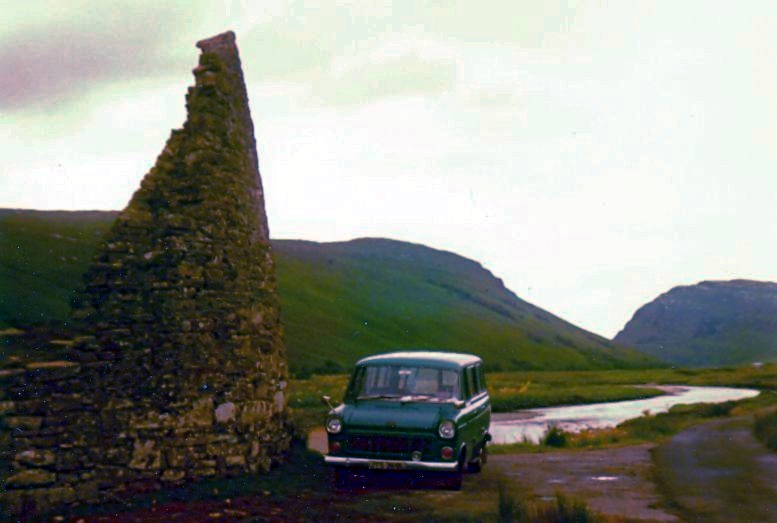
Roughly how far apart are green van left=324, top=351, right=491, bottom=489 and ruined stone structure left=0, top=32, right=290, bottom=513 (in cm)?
150

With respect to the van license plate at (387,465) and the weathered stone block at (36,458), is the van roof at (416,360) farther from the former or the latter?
the weathered stone block at (36,458)

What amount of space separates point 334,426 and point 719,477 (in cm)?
693

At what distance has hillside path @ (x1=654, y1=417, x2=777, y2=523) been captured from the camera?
13875 mm

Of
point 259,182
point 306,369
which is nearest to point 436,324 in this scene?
point 306,369

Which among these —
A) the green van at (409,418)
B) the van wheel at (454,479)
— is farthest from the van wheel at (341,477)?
the van wheel at (454,479)

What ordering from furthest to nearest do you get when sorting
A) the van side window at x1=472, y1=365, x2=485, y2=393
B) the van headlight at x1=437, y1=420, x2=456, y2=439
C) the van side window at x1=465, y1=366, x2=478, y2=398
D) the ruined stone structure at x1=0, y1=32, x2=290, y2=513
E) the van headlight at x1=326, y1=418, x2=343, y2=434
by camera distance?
the van side window at x1=472, y1=365, x2=485, y2=393 → the van side window at x1=465, y1=366, x2=478, y2=398 → the van headlight at x1=326, y1=418, x2=343, y2=434 → the van headlight at x1=437, y1=420, x2=456, y2=439 → the ruined stone structure at x1=0, y1=32, x2=290, y2=513

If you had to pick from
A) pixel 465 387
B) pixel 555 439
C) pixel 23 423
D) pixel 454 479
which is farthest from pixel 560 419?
pixel 23 423

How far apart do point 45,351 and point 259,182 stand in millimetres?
5555

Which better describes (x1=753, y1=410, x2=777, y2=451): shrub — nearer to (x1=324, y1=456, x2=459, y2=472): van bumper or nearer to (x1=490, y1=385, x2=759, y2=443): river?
(x1=490, y1=385, x2=759, y2=443): river

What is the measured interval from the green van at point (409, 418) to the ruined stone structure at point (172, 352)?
1.50m

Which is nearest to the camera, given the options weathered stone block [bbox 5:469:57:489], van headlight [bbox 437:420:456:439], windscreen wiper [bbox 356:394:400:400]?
weathered stone block [bbox 5:469:57:489]

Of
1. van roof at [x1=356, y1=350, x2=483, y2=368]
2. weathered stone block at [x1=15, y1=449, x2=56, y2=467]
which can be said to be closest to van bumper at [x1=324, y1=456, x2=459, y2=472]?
van roof at [x1=356, y1=350, x2=483, y2=368]

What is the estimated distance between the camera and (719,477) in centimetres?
1730

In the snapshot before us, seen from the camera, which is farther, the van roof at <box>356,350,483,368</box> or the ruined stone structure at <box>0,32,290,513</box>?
the van roof at <box>356,350,483,368</box>
